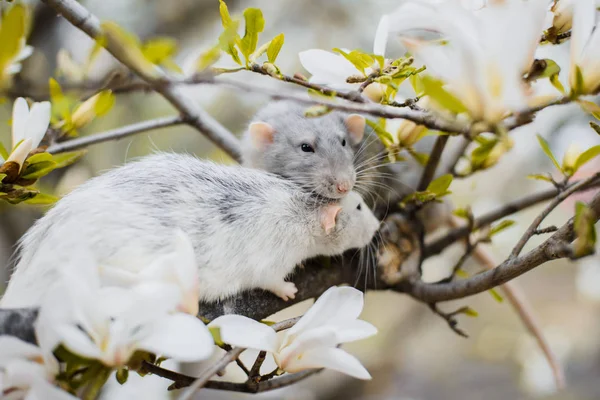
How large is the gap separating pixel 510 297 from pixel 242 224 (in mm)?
665

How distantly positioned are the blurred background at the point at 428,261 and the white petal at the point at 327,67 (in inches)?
35.8

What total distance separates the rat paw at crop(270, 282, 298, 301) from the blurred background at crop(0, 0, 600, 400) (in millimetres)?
865

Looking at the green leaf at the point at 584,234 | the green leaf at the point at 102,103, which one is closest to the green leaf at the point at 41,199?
the green leaf at the point at 102,103

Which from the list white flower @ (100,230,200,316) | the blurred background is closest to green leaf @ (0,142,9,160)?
white flower @ (100,230,200,316)

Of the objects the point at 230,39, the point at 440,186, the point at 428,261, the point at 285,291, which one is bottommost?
the point at 428,261

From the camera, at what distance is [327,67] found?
0.62 metres

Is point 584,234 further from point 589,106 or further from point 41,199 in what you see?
point 41,199

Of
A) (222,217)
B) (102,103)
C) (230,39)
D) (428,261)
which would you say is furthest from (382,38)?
(428,261)

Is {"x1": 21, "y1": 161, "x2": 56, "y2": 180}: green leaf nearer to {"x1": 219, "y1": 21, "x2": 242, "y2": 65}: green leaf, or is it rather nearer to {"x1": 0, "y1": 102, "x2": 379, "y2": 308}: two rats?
{"x1": 0, "y1": 102, "x2": 379, "y2": 308}: two rats

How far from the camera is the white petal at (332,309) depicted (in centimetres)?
53

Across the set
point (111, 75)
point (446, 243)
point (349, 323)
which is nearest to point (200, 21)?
point (446, 243)

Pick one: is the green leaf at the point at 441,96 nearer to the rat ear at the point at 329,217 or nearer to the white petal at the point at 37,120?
the rat ear at the point at 329,217

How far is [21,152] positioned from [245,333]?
319 millimetres

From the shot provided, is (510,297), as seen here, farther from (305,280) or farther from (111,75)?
(111,75)
